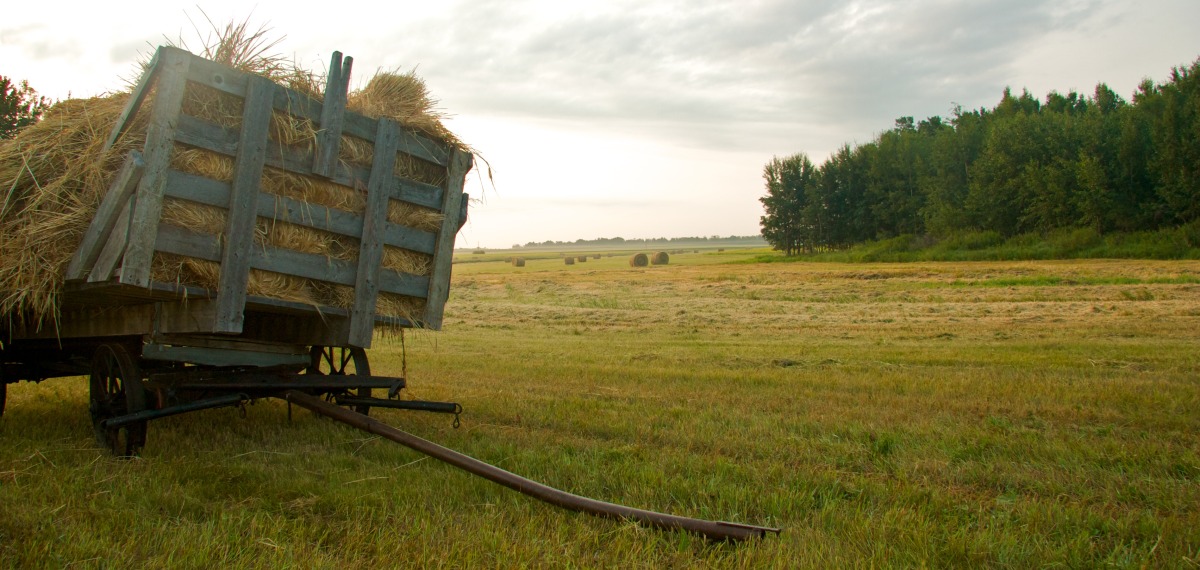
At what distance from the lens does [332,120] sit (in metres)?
5.34

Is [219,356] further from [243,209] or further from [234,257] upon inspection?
[243,209]

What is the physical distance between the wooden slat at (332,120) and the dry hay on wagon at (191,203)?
0.09 meters

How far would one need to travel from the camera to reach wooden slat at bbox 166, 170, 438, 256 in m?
4.81

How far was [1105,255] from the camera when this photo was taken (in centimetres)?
4069

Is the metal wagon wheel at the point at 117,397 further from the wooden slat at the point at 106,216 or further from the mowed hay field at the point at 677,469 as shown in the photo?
the wooden slat at the point at 106,216

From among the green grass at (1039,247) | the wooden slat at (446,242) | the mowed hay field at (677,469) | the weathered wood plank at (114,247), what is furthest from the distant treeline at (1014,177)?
the weathered wood plank at (114,247)

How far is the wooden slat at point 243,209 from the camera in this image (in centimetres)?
490

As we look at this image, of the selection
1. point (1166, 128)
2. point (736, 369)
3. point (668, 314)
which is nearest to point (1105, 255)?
point (1166, 128)

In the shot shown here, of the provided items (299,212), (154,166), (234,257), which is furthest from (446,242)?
(154,166)

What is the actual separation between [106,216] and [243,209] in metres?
0.74

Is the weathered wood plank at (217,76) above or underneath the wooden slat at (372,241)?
above

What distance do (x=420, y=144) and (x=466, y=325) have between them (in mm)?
14545

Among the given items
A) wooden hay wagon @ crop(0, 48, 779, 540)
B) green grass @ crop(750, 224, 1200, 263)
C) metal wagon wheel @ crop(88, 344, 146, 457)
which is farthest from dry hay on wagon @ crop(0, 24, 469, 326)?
green grass @ crop(750, 224, 1200, 263)

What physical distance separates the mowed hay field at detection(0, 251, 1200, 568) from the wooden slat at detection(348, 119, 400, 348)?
870 millimetres
